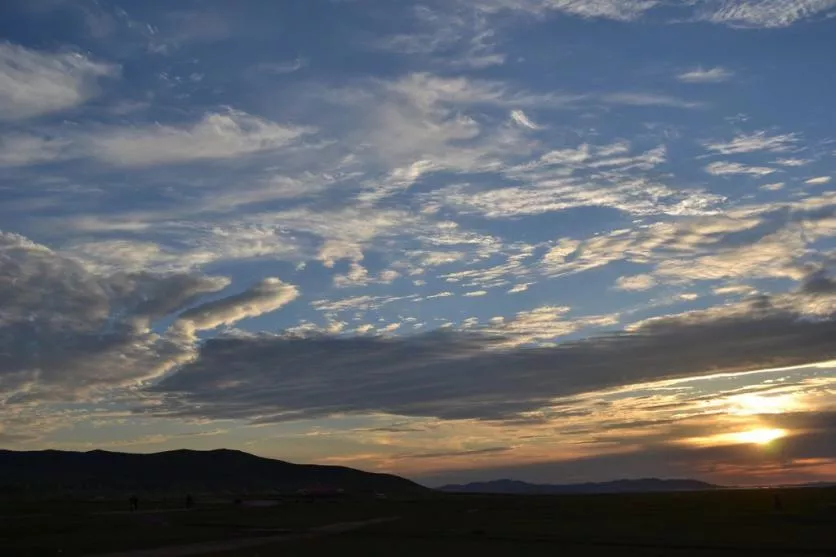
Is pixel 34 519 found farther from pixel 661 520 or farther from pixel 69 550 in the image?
pixel 661 520

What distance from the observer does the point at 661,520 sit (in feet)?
205

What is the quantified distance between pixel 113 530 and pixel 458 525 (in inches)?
886

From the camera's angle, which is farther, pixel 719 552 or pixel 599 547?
pixel 599 547

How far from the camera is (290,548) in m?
40.0

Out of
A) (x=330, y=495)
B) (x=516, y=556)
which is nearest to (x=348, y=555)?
(x=516, y=556)

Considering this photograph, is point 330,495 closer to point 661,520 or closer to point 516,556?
point 661,520

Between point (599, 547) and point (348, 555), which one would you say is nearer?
point (348, 555)

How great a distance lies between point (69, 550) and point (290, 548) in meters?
10.00

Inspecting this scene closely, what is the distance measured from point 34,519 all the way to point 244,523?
1738 cm

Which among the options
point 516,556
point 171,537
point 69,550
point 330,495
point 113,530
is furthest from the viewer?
point 330,495

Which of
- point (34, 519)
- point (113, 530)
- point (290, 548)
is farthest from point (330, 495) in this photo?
point (290, 548)

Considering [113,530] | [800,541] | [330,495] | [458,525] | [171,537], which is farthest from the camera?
[330,495]

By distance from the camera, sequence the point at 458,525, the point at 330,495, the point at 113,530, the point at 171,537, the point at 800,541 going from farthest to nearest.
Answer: the point at 330,495 → the point at 458,525 → the point at 113,530 → the point at 171,537 → the point at 800,541

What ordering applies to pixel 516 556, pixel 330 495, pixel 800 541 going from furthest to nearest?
pixel 330 495
pixel 800 541
pixel 516 556
